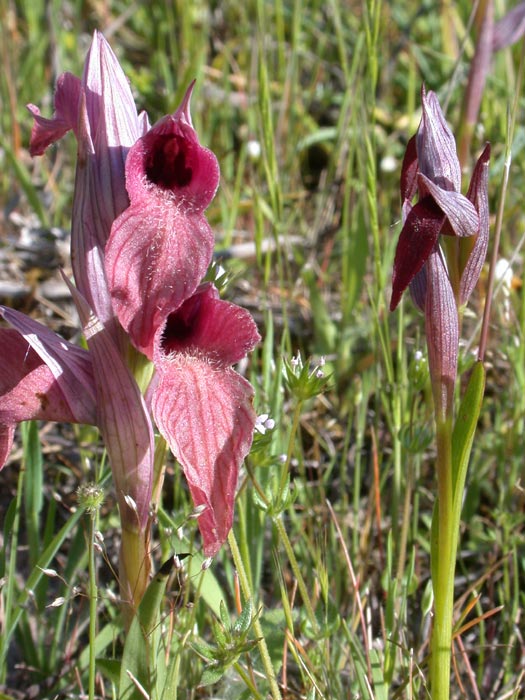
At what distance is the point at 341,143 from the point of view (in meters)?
2.85

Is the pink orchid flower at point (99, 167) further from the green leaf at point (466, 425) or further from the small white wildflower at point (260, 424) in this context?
the green leaf at point (466, 425)

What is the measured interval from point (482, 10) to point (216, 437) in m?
1.95

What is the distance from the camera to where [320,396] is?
216 centimetres

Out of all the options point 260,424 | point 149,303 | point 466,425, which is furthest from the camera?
point 260,424

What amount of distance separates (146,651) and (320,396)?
3.65ft

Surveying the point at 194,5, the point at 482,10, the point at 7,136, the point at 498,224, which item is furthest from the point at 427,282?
the point at 194,5

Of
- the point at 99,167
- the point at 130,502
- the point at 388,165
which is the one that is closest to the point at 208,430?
the point at 130,502

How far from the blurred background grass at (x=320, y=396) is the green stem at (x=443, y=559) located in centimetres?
8

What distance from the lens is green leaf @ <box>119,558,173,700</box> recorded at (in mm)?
1104

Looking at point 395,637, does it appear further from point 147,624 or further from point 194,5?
point 194,5

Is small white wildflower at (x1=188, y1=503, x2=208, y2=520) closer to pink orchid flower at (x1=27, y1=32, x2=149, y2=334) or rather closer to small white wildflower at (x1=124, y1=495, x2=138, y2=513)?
small white wildflower at (x1=124, y1=495, x2=138, y2=513)

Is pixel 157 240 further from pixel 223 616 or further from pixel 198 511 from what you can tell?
pixel 223 616

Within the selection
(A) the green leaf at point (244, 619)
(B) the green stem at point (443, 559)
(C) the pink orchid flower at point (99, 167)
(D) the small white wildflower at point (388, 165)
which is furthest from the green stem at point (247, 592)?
(D) the small white wildflower at point (388, 165)

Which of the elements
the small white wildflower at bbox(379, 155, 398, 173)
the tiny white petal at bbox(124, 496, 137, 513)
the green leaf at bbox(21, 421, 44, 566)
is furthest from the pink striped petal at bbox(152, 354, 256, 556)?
the small white wildflower at bbox(379, 155, 398, 173)
